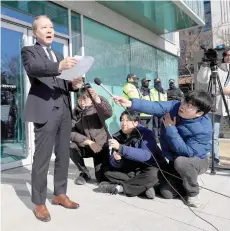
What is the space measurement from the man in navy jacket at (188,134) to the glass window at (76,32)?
11.1 ft

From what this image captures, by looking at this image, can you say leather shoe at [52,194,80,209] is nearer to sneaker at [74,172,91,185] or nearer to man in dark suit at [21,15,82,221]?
man in dark suit at [21,15,82,221]

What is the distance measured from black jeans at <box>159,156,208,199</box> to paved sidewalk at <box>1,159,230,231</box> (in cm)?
12

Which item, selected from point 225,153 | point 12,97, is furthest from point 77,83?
point 225,153

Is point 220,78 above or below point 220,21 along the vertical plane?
below

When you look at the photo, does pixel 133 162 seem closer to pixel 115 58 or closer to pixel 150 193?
pixel 150 193

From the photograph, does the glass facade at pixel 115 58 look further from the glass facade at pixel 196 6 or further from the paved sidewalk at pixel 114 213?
the paved sidewalk at pixel 114 213

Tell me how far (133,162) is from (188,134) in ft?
2.23

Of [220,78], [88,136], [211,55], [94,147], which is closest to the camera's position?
[94,147]

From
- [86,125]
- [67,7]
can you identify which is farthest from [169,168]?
[67,7]

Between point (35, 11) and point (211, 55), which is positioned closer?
point (211, 55)

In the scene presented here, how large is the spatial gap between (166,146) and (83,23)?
13.0ft

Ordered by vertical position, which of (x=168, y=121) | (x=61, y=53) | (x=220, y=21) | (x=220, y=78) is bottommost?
(x=168, y=121)

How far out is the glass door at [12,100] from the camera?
4.29 meters

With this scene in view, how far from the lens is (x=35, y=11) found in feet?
15.9
